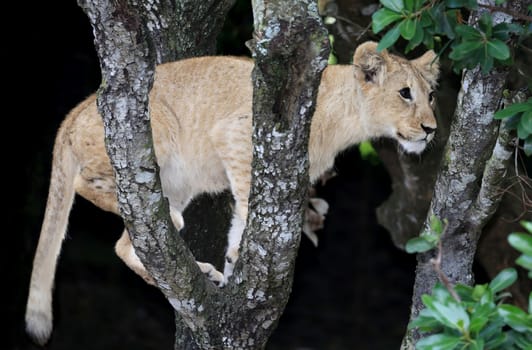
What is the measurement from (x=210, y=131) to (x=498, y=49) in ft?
6.81

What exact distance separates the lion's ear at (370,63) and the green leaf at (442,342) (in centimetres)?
258

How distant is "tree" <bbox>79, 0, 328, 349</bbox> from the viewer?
3703 millimetres

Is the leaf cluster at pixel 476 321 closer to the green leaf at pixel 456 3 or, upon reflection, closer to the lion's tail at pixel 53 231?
the green leaf at pixel 456 3

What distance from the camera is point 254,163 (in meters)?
4.14

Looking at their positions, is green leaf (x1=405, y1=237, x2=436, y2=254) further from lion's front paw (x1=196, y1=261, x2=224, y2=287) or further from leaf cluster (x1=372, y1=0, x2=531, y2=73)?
lion's front paw (x1=196, y1=261, x2=224, y2=287)

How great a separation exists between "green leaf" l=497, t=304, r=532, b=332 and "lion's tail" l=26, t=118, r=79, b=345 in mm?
3026

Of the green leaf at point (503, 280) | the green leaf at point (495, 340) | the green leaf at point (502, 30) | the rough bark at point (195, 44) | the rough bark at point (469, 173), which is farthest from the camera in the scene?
the rough bark at point (195, 44)

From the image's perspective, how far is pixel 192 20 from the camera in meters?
5.48

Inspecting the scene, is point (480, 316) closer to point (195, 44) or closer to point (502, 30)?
point (502, 30)

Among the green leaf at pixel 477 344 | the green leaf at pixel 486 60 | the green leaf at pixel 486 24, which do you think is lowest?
the green leaf at pixel 477 344

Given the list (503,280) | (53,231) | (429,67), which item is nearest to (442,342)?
(503,280)

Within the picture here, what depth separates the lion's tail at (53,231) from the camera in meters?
5.43

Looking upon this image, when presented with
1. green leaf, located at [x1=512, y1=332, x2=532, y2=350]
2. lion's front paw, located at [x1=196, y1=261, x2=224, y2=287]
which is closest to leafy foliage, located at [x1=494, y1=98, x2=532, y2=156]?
green leaf, located at [x1=512, y1=332, x2=532, y2=350]

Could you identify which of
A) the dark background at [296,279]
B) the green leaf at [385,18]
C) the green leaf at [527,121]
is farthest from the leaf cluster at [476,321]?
the dark background at [296,279]
